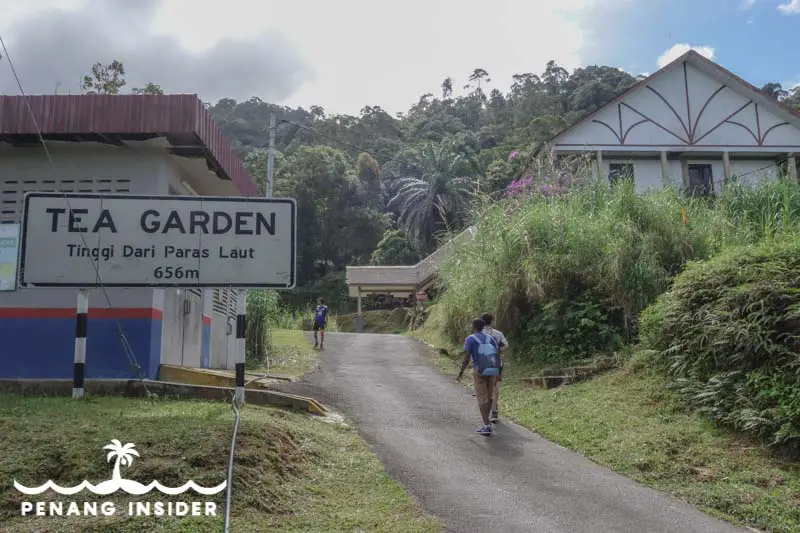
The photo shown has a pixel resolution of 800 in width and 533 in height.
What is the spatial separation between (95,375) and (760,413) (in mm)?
8879

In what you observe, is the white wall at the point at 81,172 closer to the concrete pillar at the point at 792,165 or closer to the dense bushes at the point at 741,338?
the dense bushes at the point at 741,338

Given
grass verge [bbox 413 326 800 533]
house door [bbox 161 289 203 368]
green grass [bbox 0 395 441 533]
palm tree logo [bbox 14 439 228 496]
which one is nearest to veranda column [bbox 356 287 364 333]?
house door [bbox 161 289 203 368]

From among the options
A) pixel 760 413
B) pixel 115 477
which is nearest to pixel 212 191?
pixel 115 477

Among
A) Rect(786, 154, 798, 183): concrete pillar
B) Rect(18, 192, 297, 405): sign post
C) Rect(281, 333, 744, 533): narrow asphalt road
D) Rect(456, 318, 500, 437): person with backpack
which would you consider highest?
Rect(786, 154, 798, 183): concrete pillar

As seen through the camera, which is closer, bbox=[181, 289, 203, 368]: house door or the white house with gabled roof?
bbox=[181, 289, 203, 368]: house door

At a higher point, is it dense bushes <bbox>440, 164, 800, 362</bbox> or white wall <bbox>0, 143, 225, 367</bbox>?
white wall <bbox>0, 143, 225, 367</bbox>

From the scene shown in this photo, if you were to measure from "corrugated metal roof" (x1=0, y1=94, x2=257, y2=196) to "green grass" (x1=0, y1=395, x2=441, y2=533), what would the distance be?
4.34 meters

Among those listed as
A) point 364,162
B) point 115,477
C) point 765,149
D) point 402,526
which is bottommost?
point 402,526

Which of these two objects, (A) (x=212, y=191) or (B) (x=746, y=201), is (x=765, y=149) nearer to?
(B) (x=746, y=201)

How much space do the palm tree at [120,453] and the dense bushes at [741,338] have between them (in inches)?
244

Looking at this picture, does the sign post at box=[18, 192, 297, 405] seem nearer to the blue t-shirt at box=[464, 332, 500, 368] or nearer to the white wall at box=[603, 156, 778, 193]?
the blue t-shirt at box=[464, 332, 500, 368]

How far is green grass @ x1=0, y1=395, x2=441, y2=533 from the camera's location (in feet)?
16.0

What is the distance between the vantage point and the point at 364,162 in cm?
5016

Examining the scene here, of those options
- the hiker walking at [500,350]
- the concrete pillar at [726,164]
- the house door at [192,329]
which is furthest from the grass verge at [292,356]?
the concrete pillar at [726,164]
